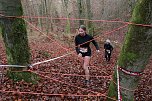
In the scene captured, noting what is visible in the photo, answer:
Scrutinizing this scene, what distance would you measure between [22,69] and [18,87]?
52cm

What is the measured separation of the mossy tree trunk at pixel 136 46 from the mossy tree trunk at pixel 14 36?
9.60 feet

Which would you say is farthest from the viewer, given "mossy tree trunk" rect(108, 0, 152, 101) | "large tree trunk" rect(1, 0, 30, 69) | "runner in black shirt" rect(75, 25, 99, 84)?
"runner in black shirt" rect(75, 25, 99, 84)

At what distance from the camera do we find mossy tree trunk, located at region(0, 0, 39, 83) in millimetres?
6414

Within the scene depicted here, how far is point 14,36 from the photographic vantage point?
6.53m

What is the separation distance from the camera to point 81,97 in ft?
21.9

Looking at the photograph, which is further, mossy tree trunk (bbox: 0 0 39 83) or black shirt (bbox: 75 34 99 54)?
black shirt (bbox: 75 34 99 54)

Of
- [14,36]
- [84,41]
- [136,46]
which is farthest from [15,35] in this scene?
[136,46]

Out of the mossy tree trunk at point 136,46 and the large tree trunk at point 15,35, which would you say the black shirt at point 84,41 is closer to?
the large tree trunk at point 15,35

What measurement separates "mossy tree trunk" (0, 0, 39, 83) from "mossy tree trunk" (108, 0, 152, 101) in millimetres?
2926

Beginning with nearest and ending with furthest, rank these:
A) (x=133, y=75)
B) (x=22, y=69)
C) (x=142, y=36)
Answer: (x=142, y=36), (x=133, y=75), (x=22, y=69)

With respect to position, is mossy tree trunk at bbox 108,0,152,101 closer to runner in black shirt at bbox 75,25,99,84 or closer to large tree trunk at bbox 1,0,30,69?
runner in black shirt at bbox 75,25,99,84

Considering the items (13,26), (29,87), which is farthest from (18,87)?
(13,26)

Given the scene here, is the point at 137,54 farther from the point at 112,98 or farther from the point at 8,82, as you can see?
the point at 8,82

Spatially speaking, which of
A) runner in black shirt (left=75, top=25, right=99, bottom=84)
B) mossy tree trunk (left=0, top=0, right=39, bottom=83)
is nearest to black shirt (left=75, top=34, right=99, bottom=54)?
runner in black shirt (left=75, top=25, right=99, bottom=84)
